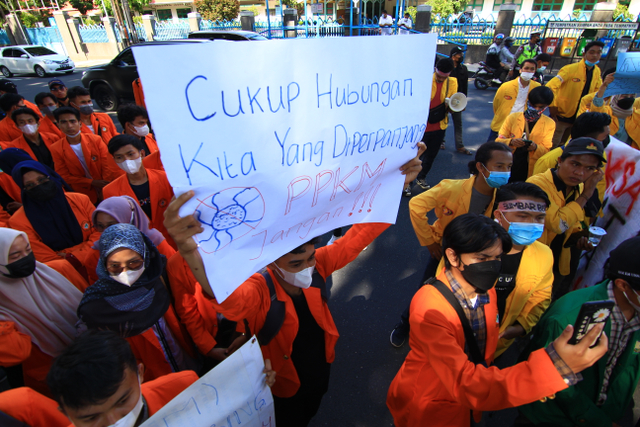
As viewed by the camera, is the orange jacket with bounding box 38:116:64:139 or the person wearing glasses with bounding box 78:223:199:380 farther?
the orange jacket with bounding box 38:116:64:139

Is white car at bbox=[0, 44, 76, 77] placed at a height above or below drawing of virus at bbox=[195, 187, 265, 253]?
below

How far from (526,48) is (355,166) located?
38.7 feet

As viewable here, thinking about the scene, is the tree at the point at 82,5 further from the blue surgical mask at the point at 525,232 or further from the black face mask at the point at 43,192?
the blue surgical mask at the point at 525,232

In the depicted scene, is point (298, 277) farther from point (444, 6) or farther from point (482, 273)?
point (444, 6)

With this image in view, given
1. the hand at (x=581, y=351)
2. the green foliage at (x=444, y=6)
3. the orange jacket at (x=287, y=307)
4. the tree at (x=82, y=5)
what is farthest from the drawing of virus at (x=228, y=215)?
the tree at (x=82, y=5)

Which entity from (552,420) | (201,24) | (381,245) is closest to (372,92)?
(552,420)

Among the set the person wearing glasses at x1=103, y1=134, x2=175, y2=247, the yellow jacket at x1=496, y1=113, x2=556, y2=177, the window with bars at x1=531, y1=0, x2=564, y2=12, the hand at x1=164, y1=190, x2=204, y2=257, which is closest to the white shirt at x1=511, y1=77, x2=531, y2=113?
the yellow jacket at x1=496, y1=113, x2=556, y2=177

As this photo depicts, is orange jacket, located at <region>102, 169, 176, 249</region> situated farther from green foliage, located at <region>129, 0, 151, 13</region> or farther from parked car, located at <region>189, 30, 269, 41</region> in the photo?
green foliage, located at <region>129, 0, 151, 13</region>

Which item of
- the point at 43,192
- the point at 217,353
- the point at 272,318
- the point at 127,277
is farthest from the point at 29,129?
the point at 272,318

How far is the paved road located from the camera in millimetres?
2342

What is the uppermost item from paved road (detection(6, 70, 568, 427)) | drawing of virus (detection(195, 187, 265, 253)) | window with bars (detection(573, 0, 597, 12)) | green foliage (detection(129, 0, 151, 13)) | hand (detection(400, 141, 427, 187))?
green foliage (detection(129, 0, 151, 13))

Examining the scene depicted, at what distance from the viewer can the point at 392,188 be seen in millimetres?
1572

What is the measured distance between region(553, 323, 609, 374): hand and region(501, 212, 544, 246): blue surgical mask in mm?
848

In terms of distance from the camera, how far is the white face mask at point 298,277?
5.33 ft
